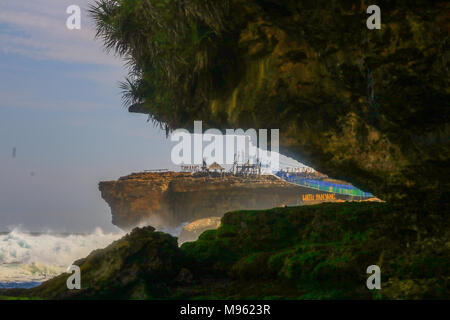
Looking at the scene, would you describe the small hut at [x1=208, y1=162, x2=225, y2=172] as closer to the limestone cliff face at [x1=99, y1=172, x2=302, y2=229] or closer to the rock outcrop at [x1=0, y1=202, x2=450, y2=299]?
the limestone cliff face at [x1=99, y1=172, x2=302, y2=229]

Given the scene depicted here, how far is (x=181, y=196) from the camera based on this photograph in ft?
188

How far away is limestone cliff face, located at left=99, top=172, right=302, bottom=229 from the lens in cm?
5497

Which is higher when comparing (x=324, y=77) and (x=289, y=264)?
(x=324, y=77)

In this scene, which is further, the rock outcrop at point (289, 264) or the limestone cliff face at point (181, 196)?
the limestone cliff face at point (181, 196)

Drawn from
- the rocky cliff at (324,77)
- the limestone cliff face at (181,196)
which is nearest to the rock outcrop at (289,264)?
the rocky cliff at (324,77)

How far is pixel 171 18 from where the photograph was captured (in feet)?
26.3

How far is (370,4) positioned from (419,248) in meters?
4.22

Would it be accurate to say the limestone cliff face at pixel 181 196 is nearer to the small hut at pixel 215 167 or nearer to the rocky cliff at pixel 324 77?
the small hut at pixel 215 167

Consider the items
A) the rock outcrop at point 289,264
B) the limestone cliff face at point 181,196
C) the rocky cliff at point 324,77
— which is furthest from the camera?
the limestone cliff face at point 181,196

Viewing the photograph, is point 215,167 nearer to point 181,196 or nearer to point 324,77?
point 181,196

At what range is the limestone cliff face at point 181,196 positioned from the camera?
55.0m

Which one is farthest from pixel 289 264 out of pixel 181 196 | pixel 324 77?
pixel 181 196
